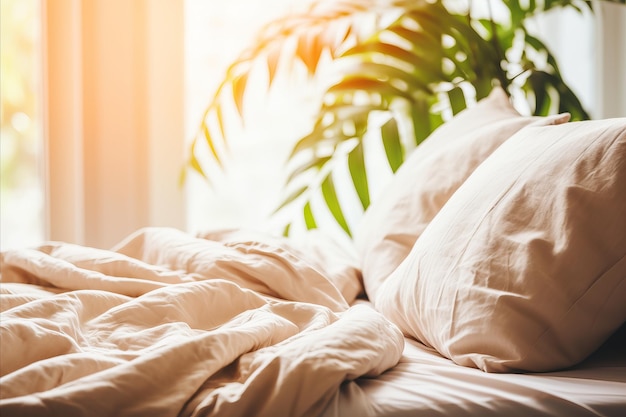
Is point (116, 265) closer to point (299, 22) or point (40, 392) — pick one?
point (40, 392)

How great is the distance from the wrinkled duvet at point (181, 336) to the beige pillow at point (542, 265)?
9cm

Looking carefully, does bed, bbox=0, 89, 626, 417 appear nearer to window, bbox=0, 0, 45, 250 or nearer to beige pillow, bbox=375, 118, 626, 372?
beige pillow, bbox=375, 118, 626, 372

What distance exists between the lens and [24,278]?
1.20m

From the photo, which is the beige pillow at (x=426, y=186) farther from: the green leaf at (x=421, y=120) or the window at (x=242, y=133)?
the window at (x=242, y=133)

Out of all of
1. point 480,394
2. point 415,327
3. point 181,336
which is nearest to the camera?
point 480,394

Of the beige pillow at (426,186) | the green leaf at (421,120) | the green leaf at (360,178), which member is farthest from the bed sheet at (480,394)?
the green leaf at (421,120)

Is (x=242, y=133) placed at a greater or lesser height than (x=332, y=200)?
greater

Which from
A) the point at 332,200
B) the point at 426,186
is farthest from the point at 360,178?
the point at 426,186

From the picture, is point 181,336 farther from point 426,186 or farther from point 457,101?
point 457,101

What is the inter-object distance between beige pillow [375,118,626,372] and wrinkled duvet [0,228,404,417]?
91 mm

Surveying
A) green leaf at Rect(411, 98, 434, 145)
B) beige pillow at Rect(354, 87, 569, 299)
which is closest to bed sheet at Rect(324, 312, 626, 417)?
beige pillow at Rect(354, 87, 569, 299)

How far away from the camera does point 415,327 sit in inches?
36.9

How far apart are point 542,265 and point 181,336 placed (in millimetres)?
412

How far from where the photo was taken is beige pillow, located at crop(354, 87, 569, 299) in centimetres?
114
